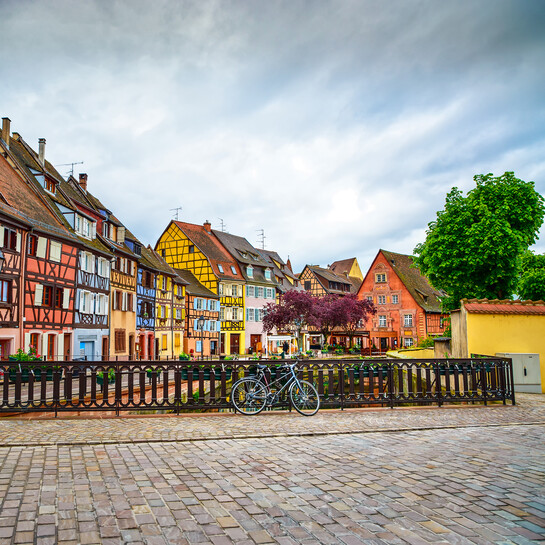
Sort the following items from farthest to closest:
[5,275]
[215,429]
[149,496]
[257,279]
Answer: [257,279], [5,275], [215,429], [149,496]

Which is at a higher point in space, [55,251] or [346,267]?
[346,267]

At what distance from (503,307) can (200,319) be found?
124 ft

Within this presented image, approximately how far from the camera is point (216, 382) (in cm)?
1055

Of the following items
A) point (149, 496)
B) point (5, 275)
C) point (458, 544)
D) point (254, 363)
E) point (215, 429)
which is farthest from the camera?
point (5, 275)

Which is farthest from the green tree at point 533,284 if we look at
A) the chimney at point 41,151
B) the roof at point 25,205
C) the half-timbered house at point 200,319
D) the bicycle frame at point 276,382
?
the bicycle frame at point 276,382

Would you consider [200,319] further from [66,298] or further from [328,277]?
[328,277]

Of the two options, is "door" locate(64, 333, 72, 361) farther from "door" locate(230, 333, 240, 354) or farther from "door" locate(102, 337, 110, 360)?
"door" locate(230, 333, 240, 354)

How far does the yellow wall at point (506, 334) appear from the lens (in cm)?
1564

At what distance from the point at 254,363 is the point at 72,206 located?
23.0 meters

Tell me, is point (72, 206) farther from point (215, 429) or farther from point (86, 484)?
point (86, 484)

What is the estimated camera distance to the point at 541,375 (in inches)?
639

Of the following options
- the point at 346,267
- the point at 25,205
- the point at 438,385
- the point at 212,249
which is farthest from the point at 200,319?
the point at 346,267

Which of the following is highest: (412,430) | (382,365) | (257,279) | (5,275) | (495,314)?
(257,279)

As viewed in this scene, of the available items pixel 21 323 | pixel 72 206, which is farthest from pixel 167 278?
pixel 21 323
